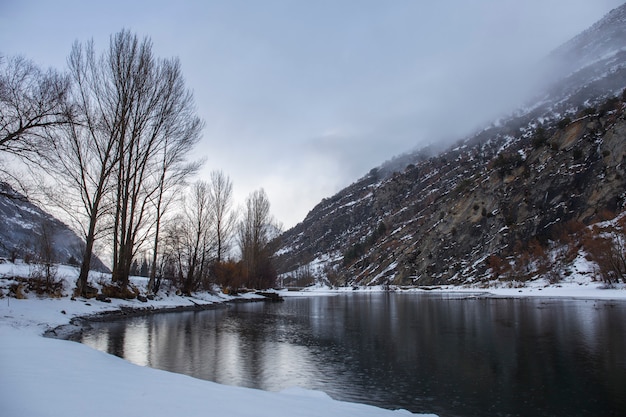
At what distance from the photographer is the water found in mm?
9016

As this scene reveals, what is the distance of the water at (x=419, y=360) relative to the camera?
902 cm

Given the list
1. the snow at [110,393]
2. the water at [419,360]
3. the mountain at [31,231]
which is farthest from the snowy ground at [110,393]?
the mountain at [31,231]

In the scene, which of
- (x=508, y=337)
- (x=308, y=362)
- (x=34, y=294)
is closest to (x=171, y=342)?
(x=308, y=362)

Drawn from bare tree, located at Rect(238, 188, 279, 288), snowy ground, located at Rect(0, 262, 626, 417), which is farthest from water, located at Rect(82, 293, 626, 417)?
bare tree, located at Rect(238, 188, 279, 288)

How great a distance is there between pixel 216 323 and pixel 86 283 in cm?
937

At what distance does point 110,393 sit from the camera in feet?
18.9

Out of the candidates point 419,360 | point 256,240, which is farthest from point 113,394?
point 256,240

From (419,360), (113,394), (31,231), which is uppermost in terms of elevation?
(31,231)

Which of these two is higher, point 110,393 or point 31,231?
point 31,231

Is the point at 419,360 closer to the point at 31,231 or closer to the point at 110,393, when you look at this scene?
the point at 110,393

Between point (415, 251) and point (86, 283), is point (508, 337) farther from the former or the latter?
point (415, 251)

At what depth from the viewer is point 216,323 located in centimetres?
2394

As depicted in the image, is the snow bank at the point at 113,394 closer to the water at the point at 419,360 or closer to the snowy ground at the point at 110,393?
the snowy ground at the point at 110,393

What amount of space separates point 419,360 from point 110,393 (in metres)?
10.3
